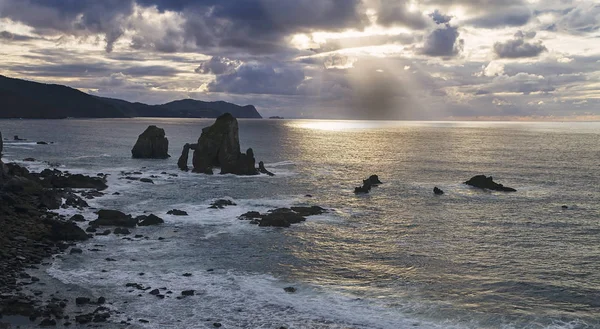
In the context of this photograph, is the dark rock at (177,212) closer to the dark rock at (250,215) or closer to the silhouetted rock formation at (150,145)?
the dark rock at (250,215)

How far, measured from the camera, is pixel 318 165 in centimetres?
10269

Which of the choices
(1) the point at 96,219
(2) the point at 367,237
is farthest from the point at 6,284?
(2) the point at 367,237

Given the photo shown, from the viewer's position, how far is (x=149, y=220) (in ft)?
149

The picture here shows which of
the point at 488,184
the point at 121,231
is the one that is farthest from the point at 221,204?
the point at 488,184

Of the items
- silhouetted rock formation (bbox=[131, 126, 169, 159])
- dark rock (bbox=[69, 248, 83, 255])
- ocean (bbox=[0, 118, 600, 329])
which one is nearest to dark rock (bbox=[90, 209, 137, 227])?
ocean (bbox=[0, 118, 600, 329])

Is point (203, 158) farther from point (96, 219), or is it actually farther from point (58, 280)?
point (58, 280)

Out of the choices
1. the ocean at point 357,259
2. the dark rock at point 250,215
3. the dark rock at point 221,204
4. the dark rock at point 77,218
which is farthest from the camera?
the dark rock at point 221,204

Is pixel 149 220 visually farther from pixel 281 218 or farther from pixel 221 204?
pixel 281 218

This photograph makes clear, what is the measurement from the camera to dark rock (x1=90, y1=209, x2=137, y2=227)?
44.0 m

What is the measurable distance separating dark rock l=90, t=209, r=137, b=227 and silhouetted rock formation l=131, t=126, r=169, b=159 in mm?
61888

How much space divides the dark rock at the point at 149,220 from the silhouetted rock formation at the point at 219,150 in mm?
37295

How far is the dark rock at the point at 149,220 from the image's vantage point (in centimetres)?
4509

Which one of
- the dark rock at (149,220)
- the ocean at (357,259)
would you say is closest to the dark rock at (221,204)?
the ocean at (357,259)

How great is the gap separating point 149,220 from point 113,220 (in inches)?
129
